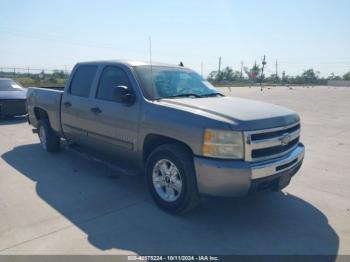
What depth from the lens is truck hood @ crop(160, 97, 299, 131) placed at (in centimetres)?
345

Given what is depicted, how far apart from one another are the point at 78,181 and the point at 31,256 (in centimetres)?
203

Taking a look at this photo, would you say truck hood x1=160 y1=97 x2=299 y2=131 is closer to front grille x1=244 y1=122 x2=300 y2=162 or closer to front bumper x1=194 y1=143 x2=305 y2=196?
front grille x1=244 y1=122 x2=300 y2=162

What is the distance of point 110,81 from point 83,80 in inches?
33.6

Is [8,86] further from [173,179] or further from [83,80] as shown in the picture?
[173,179]

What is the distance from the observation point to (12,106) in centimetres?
1088

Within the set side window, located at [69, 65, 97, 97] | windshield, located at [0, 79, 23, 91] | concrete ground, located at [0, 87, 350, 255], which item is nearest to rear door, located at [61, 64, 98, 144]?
side window, located at [69, 65, 97, 97]

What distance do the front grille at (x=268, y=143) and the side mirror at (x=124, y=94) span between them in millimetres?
1668

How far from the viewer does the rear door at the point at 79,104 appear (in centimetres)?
519

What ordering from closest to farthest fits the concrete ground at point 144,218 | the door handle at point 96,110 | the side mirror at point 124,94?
the concrete ground at point 144,218
the side mirror at point 124,94
the door handle at point 96,110

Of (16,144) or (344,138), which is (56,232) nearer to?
(16,144)

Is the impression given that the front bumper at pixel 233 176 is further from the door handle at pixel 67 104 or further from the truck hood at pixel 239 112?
the door handle at pixel 67 104

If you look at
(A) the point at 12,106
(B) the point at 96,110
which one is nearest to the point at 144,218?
(B) the point at 96,110

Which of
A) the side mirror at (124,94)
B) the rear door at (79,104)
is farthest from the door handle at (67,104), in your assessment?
the side mirror at (124,94)

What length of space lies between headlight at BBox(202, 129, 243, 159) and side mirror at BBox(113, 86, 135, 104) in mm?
1329
